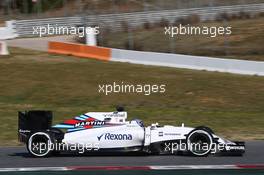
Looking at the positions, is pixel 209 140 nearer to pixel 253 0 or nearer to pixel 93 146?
pixel 93 146

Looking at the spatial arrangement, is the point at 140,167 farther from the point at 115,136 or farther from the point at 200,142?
the point at 200,142

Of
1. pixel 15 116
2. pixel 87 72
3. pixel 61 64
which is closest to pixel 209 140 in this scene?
pixel 15 116

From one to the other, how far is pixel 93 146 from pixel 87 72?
14.1 m

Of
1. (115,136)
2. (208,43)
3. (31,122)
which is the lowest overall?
(115,136)

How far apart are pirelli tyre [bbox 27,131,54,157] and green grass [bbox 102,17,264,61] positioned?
1620 cm

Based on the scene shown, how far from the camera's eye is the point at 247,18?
37.4 meters

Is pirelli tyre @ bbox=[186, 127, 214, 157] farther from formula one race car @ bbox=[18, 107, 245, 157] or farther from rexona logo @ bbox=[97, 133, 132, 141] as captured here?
rexona logo @ bbox=[97, 133, 132, 141]

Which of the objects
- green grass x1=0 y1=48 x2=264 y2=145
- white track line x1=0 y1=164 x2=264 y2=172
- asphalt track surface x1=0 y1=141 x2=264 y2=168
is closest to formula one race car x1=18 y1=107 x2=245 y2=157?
asphalt track surface x1=0 y1=141 x2=264 y2=168

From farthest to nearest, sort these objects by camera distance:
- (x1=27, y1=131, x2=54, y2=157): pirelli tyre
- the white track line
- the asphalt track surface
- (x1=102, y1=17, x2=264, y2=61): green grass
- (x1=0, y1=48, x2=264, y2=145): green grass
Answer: (x1=102, y1=17, x2=264, y2=61): green grass, (x1=0, y1=48, x2=264, y2=145): green grass, (x1=27, y1=131, x2=54, y2=157): pirelli tyre, the asphalt track surface, the white track line

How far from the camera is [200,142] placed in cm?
1006

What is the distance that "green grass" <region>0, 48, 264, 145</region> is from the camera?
16438mm

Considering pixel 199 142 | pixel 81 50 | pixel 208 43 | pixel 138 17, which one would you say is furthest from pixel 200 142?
pixel 138 17

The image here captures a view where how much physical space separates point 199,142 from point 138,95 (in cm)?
1068

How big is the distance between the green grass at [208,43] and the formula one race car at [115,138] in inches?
616
